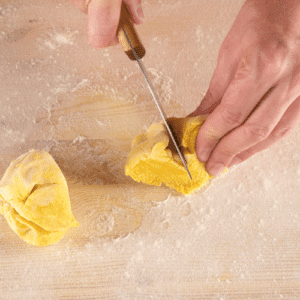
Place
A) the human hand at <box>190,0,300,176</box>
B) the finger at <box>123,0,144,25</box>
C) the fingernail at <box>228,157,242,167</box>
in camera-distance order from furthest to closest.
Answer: the fingernail at <box>228,157,242,167</box>
the finger at <box>123,0,144,25</box>
the human hand at <box>190,0,300,176</box>

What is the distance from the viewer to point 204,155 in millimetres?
1086

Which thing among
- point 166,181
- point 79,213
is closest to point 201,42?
point 166,181

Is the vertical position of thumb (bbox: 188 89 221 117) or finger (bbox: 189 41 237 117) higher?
finger (bbox: 189 41 237 117)

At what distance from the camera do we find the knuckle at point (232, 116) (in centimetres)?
94

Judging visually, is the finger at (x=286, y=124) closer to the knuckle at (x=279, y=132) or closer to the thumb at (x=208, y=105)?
the knuckle at (x=279, y=132)

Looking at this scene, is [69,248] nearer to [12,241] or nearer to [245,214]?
[12,241]

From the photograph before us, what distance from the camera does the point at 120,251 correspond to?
4.05 feet

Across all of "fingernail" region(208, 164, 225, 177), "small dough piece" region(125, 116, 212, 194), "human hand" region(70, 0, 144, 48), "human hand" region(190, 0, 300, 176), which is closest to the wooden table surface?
"small dough piece" region(125, 116, 212, 194)

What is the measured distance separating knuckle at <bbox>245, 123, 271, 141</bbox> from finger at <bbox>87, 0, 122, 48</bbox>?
572 millimetres

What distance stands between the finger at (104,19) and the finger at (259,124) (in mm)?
558

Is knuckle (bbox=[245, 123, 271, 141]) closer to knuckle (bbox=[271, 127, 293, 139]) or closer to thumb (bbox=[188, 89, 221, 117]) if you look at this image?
knuckle (bbox=[271, 127, 293, 139])

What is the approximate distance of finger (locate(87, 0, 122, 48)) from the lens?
89 cm

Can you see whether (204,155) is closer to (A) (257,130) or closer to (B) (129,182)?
(A) (257,130)

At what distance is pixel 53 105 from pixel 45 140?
0.59 feet
